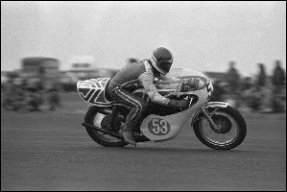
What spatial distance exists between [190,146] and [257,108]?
8375mm

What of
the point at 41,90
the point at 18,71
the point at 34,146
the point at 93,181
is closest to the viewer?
the point at 93,181

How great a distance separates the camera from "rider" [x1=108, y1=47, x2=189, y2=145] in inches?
405

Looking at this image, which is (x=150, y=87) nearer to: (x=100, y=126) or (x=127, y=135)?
(x=127, y=135)

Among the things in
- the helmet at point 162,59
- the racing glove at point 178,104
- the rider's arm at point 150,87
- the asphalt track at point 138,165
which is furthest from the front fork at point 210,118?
the helmet at point 162,59

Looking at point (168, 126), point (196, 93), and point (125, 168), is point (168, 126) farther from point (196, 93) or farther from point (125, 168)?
point (125, 168)

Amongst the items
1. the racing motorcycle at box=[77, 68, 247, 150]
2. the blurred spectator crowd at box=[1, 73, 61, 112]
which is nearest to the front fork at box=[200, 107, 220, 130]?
the racing motorcycle at box=[77, 68, 247, 150]

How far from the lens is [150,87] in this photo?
407 inches

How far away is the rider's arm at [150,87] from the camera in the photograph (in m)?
10.3

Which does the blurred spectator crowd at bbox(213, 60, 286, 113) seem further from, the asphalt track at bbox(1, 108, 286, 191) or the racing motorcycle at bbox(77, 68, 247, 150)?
the racing motorcycle at bbox(77, 68, 247, 150)

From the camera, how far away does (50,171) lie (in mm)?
9156

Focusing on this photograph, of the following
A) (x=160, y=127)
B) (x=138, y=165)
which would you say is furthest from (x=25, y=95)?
(x=138, y=165)

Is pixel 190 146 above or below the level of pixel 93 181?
below

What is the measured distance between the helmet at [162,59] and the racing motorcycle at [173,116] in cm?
24

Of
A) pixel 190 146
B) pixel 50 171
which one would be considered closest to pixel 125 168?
pixel 50 171
